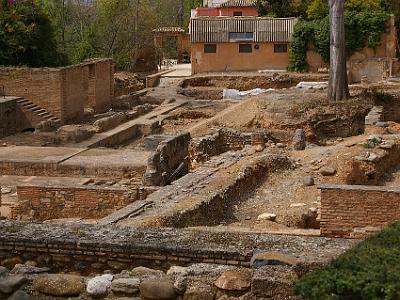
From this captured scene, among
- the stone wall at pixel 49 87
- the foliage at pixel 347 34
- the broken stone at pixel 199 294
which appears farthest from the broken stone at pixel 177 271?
the foliage at pixel 347 34

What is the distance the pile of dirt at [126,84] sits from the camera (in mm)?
38594

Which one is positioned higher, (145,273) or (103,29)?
(103,29)

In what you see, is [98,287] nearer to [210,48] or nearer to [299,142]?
[299,142]

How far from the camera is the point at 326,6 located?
42625mm

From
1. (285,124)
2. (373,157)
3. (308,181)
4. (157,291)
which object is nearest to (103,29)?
(285,124)

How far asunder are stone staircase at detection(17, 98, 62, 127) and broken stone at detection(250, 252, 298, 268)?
72.2ft

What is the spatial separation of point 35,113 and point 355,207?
709 inches

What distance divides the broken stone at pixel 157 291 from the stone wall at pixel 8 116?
21225 millimetres

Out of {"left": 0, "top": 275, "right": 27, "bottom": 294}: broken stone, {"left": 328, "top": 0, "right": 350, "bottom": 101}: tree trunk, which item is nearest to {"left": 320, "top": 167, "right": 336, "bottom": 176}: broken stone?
{"left": 0, "top": 275, "right": 27, "bottom": 294}: broken stone

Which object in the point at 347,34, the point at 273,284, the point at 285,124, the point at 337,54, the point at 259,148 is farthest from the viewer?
the point at 347,34

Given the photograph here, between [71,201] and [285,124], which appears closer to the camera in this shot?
[71,201]

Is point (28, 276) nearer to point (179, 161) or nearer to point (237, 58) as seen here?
point (179, 161)

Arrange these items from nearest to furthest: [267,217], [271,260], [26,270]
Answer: [271,260], [26,270], [267,217]

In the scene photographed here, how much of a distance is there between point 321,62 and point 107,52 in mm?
11950
